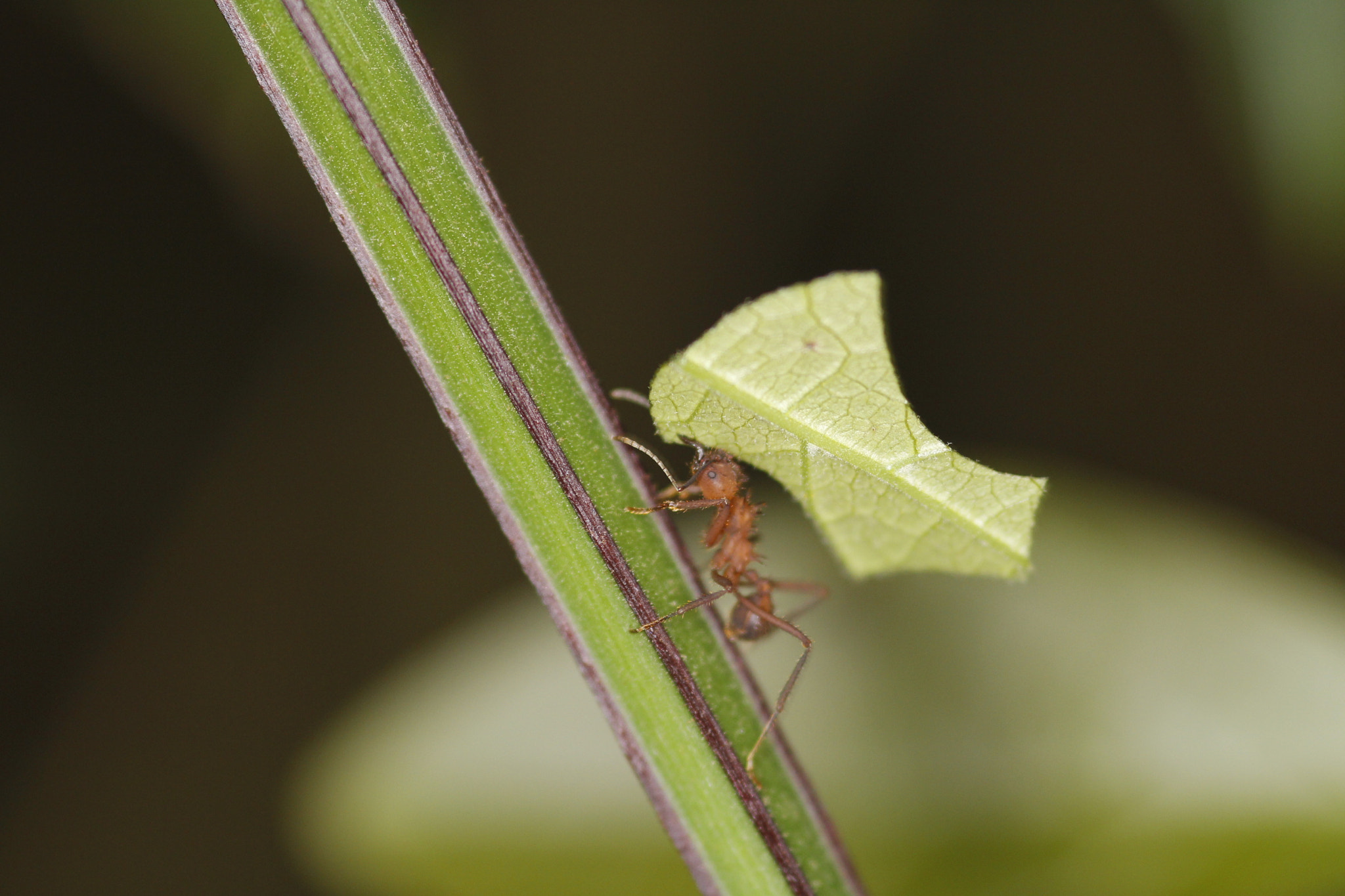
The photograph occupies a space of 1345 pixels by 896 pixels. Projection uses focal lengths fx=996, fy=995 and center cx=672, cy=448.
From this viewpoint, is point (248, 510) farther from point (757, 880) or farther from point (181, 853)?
point (757, 880)

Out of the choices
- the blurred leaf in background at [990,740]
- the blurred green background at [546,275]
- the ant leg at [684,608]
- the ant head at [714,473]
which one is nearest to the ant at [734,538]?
the ant head at [714,473]

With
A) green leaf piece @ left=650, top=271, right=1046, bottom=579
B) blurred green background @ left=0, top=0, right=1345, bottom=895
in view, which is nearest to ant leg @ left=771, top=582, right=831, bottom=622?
green leaf piece @ left=650, top=271, right=1046, bottom=579

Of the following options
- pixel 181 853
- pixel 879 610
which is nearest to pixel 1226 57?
pixel 879 610

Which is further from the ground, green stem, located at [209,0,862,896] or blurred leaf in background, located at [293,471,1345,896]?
green stem, located at [209,0,862,896]

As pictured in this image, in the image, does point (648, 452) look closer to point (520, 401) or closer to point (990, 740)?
point (520, 401)

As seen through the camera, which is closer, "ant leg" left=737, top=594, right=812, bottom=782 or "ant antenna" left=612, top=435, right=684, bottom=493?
"ant antenna" left=612, top=435, right=684, bottom=493

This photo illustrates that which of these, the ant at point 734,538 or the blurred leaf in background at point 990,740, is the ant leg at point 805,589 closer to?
the ant at point 734,538

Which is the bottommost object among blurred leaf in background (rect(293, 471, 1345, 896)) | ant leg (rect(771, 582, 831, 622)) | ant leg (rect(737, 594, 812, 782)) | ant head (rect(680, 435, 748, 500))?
blurred leaf in background (rect(293, 471, 1345, 896))

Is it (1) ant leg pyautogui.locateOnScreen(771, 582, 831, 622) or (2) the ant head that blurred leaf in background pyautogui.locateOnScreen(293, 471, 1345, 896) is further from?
(2) the ant head
